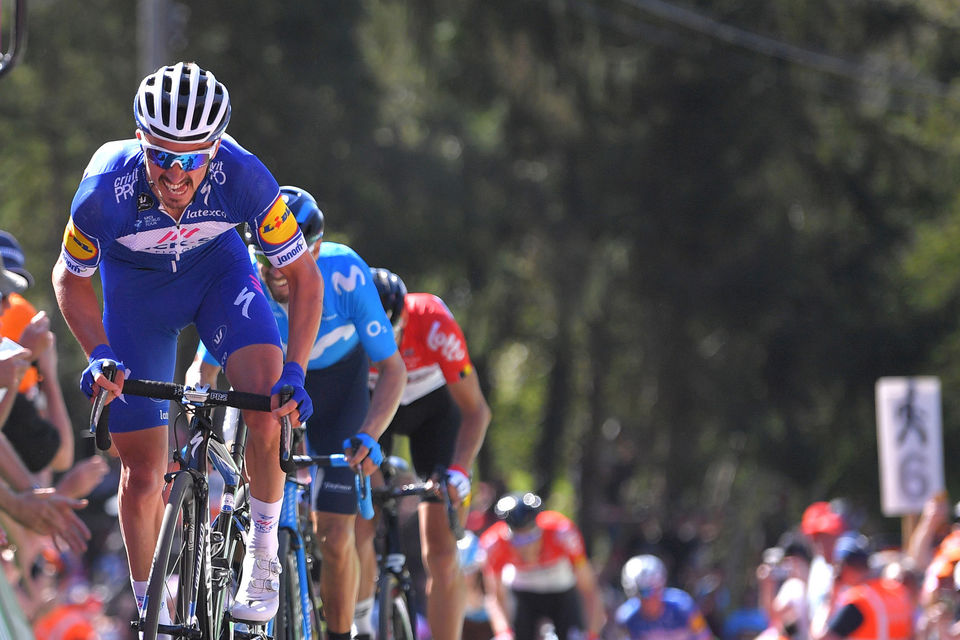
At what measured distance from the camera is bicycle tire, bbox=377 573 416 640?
24.1 feet

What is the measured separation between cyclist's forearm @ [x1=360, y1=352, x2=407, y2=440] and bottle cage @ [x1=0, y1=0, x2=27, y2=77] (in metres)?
2.22

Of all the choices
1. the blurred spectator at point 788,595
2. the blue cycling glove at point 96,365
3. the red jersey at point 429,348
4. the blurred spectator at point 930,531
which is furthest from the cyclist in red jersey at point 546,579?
the blue cycling glove at point 96,365

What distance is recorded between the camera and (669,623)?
1347 cm

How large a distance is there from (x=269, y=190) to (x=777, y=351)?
20.1 m

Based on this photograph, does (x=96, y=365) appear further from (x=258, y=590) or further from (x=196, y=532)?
Result: (x=258, y=590)

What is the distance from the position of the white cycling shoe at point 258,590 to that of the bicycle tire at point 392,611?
5.28 feet

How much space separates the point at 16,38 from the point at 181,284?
1.08 metres

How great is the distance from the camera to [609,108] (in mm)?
25125

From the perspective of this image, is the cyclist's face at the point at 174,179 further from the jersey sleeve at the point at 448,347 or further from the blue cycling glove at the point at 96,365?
the jersey sleeve at the point at 448,347

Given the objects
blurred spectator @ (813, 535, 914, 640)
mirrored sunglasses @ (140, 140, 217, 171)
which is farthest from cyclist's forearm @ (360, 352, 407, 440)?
blurred spectator @ (813, 535, 914, 640)

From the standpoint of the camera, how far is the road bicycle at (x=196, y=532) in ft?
16.8

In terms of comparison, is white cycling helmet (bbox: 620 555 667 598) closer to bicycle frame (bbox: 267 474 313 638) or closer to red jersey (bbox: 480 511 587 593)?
red jersey (bbox: 480 511 587 593)

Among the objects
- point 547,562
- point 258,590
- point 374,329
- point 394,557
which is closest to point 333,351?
point 374,329

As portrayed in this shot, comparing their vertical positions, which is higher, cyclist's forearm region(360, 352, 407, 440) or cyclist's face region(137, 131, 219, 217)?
cyclist's face region(137, 131, 219, 217)
